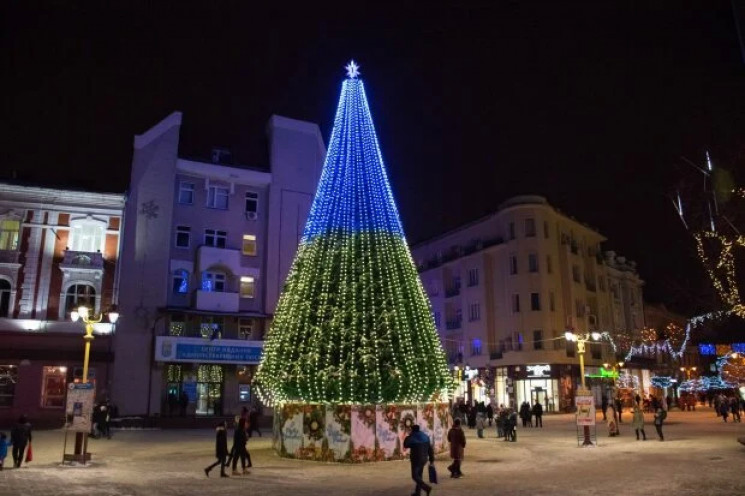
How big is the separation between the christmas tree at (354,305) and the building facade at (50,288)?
716 inches

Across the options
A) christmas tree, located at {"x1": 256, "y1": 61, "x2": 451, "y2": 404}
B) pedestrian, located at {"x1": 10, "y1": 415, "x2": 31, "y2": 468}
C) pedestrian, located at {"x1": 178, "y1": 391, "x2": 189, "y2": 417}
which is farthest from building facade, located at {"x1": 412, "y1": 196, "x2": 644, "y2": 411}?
pedestrian, located at {"x1": 10, "y1": 415, "x2": 31, "y2": 468}

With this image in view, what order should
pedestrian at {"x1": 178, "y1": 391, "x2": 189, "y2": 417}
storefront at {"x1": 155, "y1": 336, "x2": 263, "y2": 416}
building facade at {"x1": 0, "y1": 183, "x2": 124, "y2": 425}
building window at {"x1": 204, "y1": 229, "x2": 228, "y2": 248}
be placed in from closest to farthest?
building facade at {"x1": 0, "y1": 183, "x2": 124, "y2": 425}, storefront at {"x1": 155, "y1": 336, "x2": 263, "y2": 416}, pedestrian at {"x1": 178, "y1": 391, "x2": 189, "y2": 417}, building window at {"x1": 204, "y1": 229, "x2": 228, "y2": 248}

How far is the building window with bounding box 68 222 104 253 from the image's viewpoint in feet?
115

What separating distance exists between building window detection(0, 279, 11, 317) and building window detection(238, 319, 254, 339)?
12408 mm

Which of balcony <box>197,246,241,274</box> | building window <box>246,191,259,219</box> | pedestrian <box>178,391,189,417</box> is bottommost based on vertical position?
pedestrian <box>178,391,189,417</box>

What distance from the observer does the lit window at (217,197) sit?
38594mm

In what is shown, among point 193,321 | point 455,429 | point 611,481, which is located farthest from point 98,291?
point 611,481

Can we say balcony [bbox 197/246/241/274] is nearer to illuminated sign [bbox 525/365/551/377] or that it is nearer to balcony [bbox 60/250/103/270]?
balcony [bbox 60/250/103/270]

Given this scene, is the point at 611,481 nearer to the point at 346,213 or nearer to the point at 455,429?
the point at 455,429

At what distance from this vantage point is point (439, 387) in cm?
1964

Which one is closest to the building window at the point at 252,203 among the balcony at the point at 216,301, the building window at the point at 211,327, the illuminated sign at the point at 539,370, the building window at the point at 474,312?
the balcony at the point at 216,301

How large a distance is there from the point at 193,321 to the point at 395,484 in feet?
82.4

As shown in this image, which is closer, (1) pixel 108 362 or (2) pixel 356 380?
(2) pixel 356 380

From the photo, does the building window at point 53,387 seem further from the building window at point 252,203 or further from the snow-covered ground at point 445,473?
the building window at point 252,203
